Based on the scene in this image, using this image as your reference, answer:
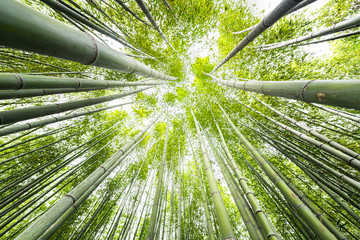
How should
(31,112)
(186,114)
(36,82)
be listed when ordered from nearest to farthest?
(36,82) → (31,112) → (186,114)

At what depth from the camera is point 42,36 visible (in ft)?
1.67

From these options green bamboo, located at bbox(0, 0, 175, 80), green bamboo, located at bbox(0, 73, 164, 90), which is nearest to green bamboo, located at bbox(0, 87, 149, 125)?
green bamboo, located at bbox(0, 73, 164, 90)

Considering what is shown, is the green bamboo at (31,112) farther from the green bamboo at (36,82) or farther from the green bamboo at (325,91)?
the green bamboo at (325,91)

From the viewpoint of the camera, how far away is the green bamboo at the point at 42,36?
427mm

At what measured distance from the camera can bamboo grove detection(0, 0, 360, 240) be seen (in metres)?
1.09

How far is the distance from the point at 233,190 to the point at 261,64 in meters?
3.25

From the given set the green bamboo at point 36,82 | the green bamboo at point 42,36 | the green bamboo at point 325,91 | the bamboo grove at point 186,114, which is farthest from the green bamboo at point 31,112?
the green bamboo at point 325,91

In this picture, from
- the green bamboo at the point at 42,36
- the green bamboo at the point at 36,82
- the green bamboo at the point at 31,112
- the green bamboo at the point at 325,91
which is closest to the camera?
the green bamboo at the point at 42,36

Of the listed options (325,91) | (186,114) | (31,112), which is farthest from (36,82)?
(186,114)

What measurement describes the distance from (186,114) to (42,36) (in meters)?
5.69

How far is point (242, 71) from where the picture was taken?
4.07 metres

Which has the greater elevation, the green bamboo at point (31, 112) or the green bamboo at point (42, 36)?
the green bamboo at point (31, 112)

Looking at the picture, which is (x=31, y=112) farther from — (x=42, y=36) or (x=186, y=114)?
(x=186, y=114)

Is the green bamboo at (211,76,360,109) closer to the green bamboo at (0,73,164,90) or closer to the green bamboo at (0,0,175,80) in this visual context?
the green bamboo at (0,0,175,80)
